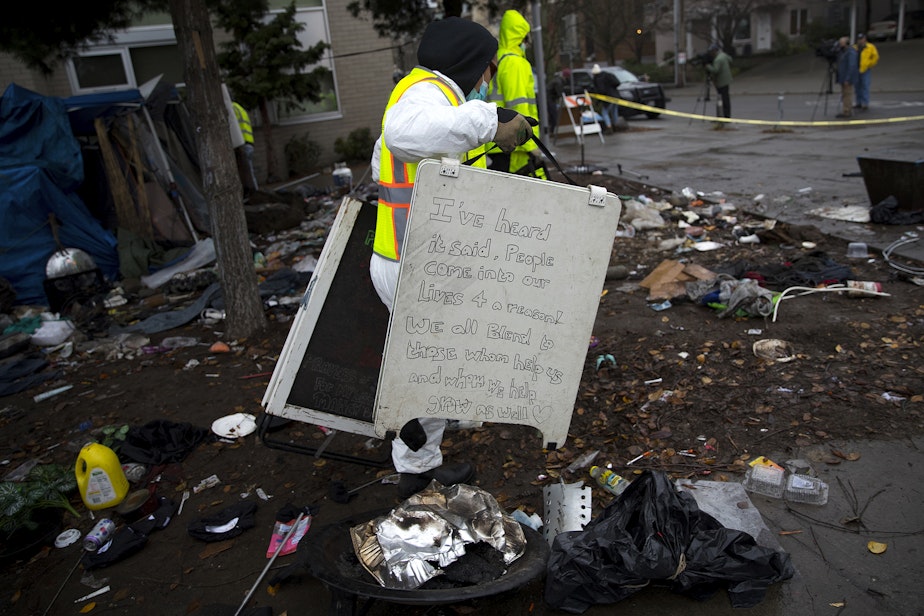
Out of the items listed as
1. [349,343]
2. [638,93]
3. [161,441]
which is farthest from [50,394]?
[638,93]

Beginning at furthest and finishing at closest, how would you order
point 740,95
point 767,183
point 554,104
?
1. point 740,95
2. point 554,104
3. point 767,183

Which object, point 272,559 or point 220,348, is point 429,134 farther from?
point 220,348

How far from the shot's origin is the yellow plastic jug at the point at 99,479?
344 cm

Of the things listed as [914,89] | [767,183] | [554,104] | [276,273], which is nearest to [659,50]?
[914,89]

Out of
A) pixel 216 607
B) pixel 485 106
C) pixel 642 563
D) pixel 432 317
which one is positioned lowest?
pixel 216 607

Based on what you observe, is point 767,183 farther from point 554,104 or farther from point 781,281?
point 554,104

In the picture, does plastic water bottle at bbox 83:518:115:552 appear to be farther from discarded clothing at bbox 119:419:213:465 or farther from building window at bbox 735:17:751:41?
building window at bbox 735:17:751:41

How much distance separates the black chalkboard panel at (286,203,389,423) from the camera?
3.25m

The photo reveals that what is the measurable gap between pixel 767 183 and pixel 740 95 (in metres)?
19.4

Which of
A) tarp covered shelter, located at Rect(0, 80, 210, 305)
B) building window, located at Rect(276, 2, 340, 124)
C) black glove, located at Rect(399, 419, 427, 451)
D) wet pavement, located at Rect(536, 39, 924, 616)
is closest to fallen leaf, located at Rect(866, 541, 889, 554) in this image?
wet pavement, located at Rect(536, 39, 924, 616)

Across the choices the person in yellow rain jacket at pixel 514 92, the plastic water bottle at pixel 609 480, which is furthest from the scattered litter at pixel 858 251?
the plastic water bottle at pixel 609 480

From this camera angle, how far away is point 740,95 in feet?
85.8

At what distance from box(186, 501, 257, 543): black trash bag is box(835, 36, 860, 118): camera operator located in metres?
16.6

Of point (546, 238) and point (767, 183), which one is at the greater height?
point (546, 238)
